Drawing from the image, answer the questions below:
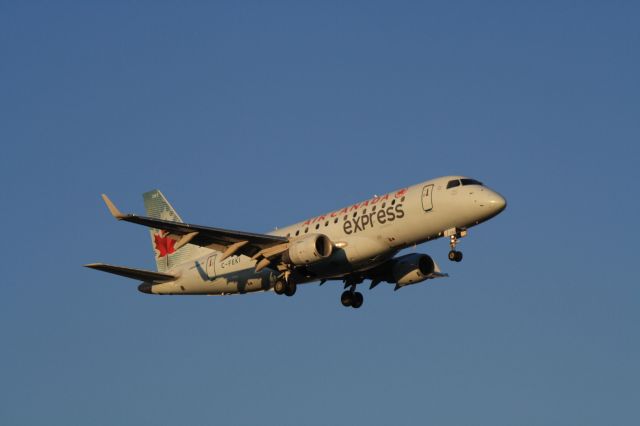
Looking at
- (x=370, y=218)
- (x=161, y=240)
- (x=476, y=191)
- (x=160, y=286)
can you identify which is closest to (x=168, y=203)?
(x=161, y=240)

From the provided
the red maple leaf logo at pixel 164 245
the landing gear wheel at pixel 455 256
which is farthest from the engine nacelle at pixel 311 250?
the red maple leaf logo at pixel 164 245

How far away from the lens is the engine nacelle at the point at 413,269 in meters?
56.3

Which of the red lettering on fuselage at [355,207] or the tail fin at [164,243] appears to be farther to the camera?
the tail fin at [164,243]

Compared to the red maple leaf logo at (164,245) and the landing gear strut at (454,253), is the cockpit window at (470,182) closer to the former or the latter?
the landing gear strut at (454,253)

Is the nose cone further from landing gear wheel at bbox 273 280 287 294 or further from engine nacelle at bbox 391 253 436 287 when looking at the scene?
landing gear wheel at bbox 273 280 287 294

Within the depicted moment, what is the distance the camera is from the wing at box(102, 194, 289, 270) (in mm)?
51219

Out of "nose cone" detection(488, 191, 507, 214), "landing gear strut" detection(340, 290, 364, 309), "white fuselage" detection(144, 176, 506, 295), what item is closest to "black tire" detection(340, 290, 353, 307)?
"landing gear strut" detection(340, 290, 364, 309)

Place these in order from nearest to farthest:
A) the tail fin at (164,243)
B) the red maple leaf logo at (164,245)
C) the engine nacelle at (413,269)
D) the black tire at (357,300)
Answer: the engine nacelle at (413,269)
the black tire at (357,300)
the tail fin at (164,243)
the red maple leaf logo at (164,245)

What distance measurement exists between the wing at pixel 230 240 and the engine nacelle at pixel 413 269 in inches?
273

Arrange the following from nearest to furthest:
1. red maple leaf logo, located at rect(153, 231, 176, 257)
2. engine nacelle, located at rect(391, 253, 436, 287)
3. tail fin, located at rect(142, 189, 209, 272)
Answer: engine nacelle, located at rect(391, 253, 436, 287) → tail fin, located at rect(142, 189, 209, 272) → red maple leaf logo, located at rect(153, 231, 176, 257)

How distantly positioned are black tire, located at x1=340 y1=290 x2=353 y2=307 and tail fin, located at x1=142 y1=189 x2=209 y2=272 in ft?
25.9

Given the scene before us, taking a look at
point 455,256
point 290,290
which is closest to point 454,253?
point 455,256

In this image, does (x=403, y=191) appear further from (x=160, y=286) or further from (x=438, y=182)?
(x=160, y=286)

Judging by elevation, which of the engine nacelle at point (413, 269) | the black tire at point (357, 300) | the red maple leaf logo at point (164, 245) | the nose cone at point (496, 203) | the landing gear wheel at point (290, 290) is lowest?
the landing gear wheel at point (290, 290)
